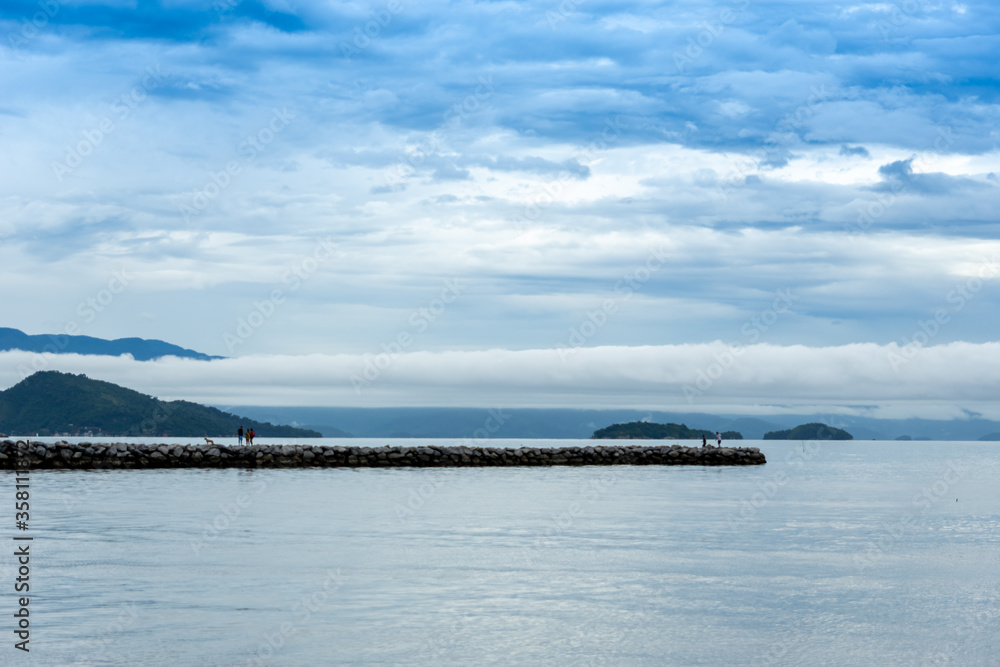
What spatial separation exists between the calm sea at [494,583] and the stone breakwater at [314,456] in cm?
2642

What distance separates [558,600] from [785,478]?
173 feet

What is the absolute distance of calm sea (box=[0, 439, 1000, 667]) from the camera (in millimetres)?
13875

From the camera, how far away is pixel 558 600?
1708cm

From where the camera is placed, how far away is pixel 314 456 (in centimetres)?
6781

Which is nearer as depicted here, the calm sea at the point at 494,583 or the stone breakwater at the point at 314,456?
the calm sea at the point at 494,583

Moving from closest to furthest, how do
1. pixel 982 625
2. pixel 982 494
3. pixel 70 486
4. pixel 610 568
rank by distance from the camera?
pixel 982 625
pixel 610 568
pixel 70 486
pixel 982 494

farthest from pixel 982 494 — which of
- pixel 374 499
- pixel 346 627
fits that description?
pixel 346 627

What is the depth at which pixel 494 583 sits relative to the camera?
734 inches

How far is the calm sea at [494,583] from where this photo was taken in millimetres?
13875

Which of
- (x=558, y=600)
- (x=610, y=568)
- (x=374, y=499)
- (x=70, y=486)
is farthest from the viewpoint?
(x=70, y=486)

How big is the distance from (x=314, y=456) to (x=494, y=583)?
50.9 metres

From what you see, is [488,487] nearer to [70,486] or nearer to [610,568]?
[70,486]

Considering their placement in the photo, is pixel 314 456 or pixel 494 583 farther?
pixel 314 456

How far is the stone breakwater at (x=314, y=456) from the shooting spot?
202 feet
